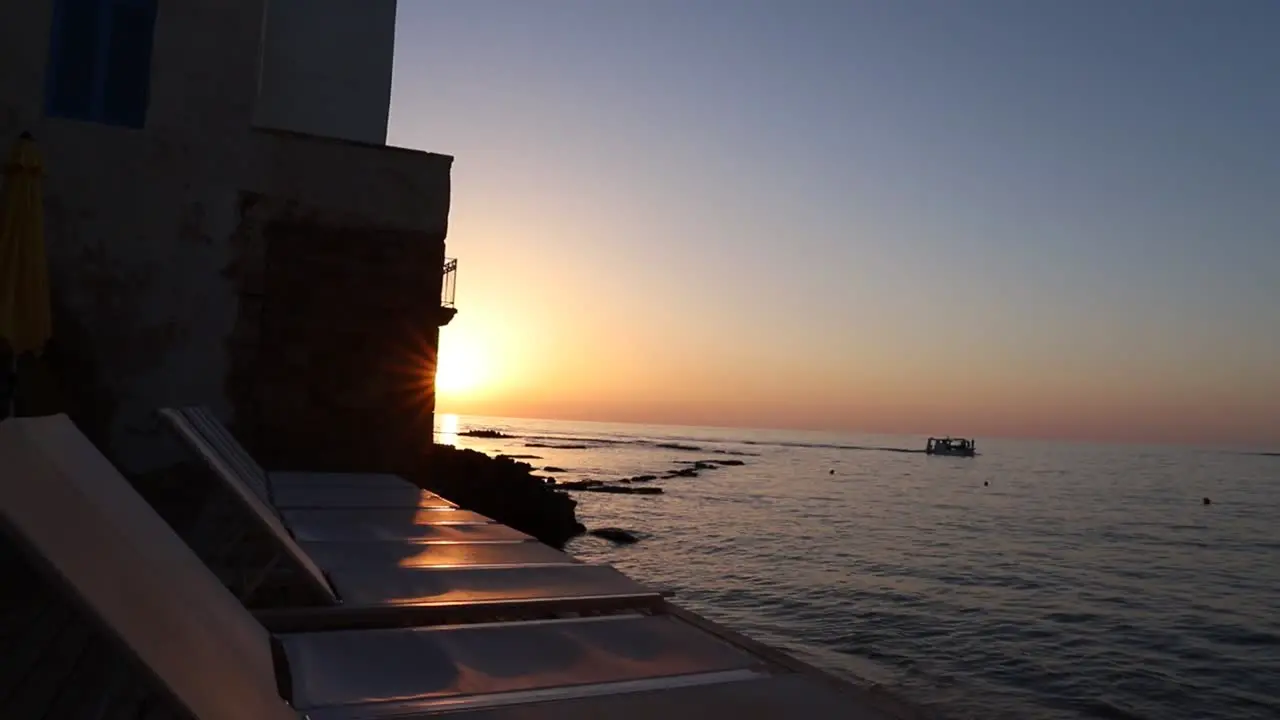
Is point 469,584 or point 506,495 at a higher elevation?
point 469,584

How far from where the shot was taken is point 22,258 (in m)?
5.41

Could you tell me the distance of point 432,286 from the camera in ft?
32.9

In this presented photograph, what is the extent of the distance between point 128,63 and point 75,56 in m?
0.46

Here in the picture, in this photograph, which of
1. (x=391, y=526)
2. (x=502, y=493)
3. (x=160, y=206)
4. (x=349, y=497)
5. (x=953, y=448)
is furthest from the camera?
(x=953, y=448)

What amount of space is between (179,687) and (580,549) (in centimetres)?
2087

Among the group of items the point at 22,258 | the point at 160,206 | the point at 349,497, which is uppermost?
the point at 160,206

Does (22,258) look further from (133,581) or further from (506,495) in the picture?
(506,495)

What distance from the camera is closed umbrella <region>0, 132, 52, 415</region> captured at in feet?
17.3

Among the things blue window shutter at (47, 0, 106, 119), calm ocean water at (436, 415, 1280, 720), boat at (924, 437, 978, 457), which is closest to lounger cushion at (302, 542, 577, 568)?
blue window shutter at (47, 0, 106, 119)

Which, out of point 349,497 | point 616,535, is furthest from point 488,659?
point 616,535

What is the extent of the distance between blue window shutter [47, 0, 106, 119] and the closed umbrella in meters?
3.81

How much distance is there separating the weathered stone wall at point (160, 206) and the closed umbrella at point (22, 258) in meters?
3.21

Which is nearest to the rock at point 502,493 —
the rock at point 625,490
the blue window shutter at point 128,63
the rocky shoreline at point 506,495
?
the rocky shoreline at point 506,495

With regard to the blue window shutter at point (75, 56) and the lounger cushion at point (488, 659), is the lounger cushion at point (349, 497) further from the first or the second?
the blue window shutter at point (75, 56)
